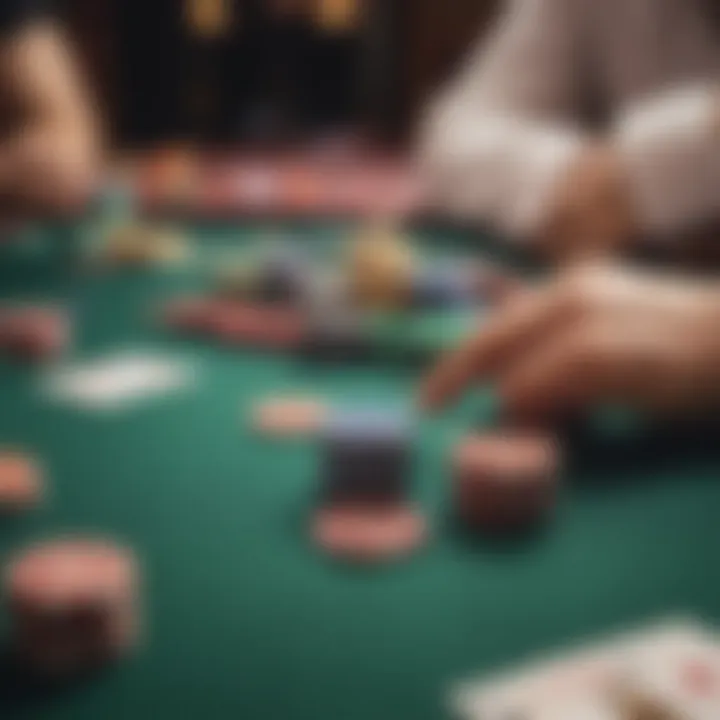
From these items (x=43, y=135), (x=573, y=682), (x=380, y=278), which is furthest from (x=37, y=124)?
(x=573, y=682)

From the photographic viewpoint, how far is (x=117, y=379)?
3.61ft

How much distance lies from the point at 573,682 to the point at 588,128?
1588 mm

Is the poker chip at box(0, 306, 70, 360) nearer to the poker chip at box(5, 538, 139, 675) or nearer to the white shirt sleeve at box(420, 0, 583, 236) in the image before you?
the poker chip at box(5, 538, 139, 675)

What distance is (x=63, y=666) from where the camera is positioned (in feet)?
2.11

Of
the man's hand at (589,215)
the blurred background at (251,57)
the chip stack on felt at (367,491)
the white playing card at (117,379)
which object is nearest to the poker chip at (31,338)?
the white playing card at (117,379)

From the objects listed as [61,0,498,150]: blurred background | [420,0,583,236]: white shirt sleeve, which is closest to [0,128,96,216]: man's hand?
[420,0,583,236]: white shirt sleeve

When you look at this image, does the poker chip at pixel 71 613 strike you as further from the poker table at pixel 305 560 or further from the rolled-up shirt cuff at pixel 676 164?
the rolled-up shirt cuff at pixel 676 164

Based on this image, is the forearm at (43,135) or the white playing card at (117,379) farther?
the forearm at (43,135)

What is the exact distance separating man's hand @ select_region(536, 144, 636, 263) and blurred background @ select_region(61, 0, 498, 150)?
8.76 ft

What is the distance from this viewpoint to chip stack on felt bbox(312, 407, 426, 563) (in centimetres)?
77

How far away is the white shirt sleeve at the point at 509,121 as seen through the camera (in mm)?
1828

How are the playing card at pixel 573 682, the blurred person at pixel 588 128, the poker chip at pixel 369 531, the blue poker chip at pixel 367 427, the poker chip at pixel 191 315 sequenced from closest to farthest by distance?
the playing card at pixel 573 682 → the poker chip at pixel 369 531 → the blue poker chip at pixel 367 427 → the poker chip at pixel 191 315 → the blurred person at pixel 588 128

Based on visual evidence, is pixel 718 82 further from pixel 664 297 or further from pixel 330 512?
pixel 330 512

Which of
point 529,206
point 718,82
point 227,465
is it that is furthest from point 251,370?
point 718,82
